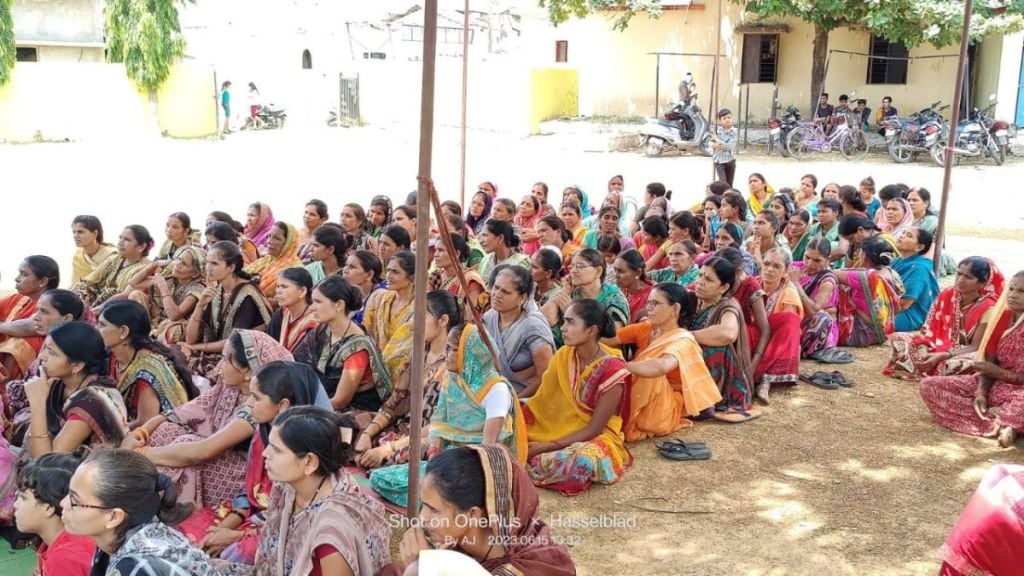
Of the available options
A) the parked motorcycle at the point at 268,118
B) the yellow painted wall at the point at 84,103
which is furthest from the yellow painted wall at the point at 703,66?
the yellow painted wall at the point at 84,103

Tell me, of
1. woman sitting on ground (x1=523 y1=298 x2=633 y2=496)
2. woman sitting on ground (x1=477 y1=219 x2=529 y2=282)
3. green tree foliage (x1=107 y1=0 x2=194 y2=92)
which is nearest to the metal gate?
green tree foliage (x1=107 y1=0 x2=194 y2=92)

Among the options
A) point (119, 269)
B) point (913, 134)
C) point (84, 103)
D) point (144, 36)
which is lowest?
point (119, 269)

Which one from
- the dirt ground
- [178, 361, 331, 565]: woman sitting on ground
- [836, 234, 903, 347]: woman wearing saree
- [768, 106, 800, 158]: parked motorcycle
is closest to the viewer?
[178, 361, 331, 565]: woman sitting on ground

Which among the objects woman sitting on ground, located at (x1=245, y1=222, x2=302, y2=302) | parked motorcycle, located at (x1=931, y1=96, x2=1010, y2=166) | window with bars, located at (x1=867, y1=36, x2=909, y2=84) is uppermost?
window with bars, located at (x1=867, y1=36, x2=909, y2=84)

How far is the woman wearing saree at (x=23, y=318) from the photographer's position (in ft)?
15.9

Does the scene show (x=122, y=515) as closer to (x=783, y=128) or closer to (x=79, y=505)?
(x=79, y=505)

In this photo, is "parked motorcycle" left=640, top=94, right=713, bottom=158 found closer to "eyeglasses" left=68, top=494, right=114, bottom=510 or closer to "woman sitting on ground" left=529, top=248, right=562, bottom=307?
"woman sitting on ground" left=529, top=248, right=562, bottom=307

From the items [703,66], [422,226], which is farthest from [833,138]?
[422,226]

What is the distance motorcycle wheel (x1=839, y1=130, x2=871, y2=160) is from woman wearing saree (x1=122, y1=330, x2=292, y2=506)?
54.7ft

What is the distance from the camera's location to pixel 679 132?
63.0 ft

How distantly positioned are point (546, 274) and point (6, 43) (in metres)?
21.1

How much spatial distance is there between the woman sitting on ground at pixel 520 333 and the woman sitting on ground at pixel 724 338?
3.11 feet

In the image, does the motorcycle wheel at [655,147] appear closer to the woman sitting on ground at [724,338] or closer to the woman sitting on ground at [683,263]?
the woman sitting on ground at [683,263]

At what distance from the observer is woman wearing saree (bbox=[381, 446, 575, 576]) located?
2.50 m
